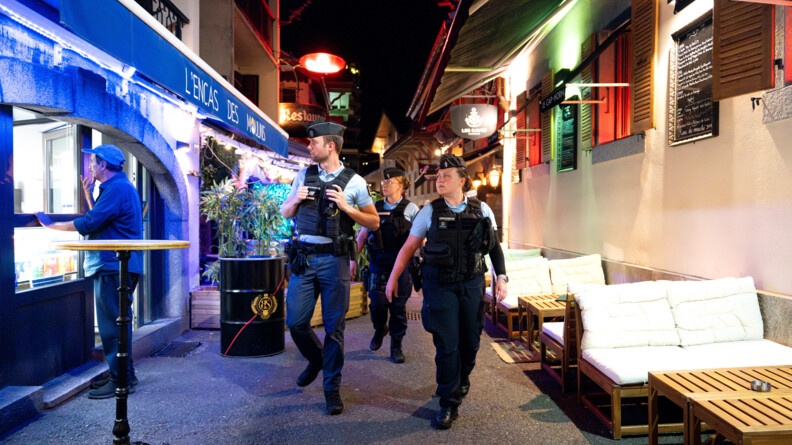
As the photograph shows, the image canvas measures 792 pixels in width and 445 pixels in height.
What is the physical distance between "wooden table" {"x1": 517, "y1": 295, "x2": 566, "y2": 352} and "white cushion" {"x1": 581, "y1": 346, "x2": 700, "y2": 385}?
1.36 m

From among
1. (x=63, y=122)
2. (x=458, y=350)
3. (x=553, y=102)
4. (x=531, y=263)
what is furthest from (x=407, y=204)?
(x=63, y=122)

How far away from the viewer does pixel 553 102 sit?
25.4 ft

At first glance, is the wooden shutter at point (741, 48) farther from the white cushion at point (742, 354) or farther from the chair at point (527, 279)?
the chair at point (527, 279)

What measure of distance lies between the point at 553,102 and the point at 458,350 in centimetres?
495

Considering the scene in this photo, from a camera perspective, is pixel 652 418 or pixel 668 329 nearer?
pixel 652 418

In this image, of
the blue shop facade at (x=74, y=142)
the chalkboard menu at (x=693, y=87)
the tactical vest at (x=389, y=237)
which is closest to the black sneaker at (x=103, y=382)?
the blue shop facade at (x=74, y=142)

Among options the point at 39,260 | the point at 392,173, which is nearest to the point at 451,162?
the point at 392,173

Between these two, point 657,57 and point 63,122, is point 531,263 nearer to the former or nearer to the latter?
point 657,57

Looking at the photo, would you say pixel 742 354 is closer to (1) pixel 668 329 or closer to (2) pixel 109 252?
(1) pixel 668 329

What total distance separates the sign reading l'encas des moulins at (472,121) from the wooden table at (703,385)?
7.33m

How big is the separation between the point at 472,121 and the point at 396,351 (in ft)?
19.0

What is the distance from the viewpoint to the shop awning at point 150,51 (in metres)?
3.07

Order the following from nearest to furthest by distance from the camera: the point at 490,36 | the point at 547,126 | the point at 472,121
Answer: the point at 490,36, the point at 547,126, the point at 472,121

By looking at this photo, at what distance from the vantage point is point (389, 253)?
611 centimetres
